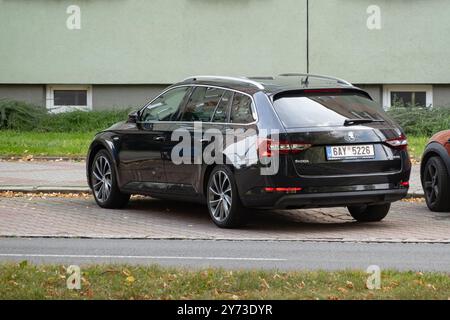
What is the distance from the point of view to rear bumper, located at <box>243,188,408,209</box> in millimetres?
13180

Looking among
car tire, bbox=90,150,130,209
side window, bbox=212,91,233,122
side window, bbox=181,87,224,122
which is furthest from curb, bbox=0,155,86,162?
side window, bbox=212,91,233,122

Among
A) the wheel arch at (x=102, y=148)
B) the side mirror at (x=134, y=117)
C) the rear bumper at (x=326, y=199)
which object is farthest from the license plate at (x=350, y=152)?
the wheel arch at (x=102, y=148)

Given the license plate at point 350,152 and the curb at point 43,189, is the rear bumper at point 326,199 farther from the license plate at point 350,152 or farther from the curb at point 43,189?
the curb at point 43,189

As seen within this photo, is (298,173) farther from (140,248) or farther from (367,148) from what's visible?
(140,248)

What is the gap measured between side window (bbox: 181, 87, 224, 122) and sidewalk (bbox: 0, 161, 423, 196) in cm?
308

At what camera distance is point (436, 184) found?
15.2 m

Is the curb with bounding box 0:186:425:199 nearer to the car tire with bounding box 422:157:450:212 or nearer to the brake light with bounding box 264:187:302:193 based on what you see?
the car tire with bounding box 422:157:450:212

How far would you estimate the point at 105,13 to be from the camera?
25.4 meters

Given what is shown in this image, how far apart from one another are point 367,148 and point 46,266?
4.40 meters

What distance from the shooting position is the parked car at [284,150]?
13188 millimetres

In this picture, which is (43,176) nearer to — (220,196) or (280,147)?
(220,196)
